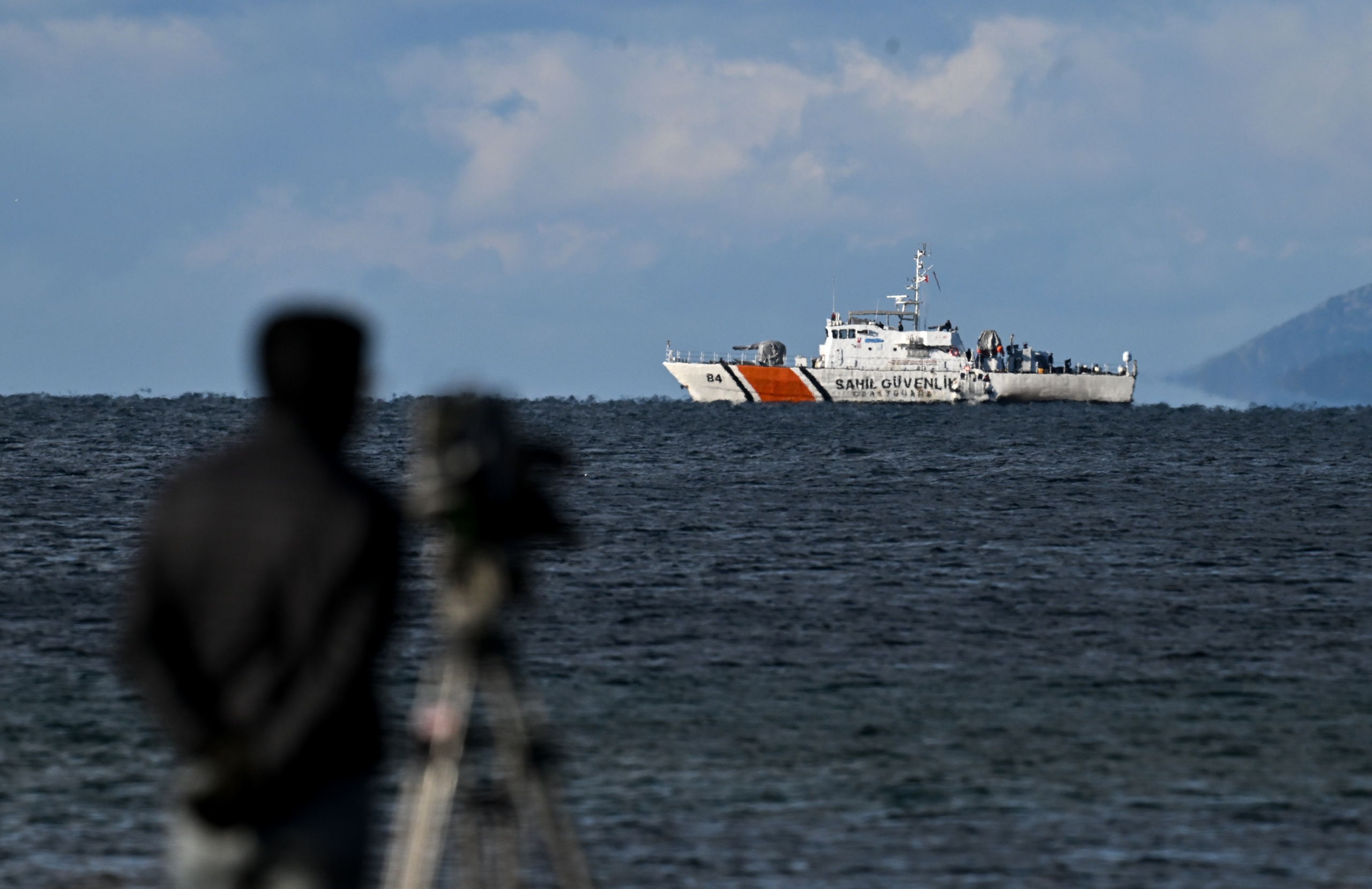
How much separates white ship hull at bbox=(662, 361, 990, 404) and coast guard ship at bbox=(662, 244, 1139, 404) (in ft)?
0.17

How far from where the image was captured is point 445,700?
477cm

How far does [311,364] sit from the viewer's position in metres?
3.61

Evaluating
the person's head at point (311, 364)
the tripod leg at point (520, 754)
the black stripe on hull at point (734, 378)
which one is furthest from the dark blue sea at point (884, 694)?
the black stripe on hull at point (734, 378)

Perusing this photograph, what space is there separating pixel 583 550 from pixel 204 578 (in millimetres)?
23097

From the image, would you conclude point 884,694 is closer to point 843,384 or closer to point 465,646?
point 465,646

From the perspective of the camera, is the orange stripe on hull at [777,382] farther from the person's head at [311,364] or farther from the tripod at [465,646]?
the person's head at [311,364]

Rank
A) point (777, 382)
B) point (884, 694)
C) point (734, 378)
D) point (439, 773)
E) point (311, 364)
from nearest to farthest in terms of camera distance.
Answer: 1. point (311, 364)
2. point (439, 773)
3. point (884, 694)
4. point (777, 382)
5. point (734, 378)

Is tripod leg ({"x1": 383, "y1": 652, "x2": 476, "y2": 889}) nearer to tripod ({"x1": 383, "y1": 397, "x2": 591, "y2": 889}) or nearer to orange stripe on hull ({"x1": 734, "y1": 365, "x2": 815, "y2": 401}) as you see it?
tripod ({"x1": 383, "y1": 397, "x2": 591, "y2": 889})

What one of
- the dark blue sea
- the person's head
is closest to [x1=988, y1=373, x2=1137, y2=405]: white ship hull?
the dark blue sea

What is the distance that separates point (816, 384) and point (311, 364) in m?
105

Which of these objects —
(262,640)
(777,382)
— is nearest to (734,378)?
(777,382)

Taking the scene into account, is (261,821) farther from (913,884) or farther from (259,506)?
(913,884)

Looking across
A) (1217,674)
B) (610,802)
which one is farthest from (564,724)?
(1217,674)

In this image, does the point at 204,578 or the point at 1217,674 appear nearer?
the point at 204,578
